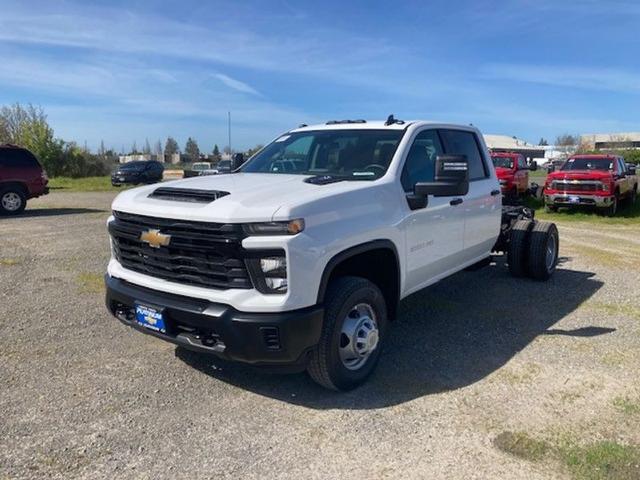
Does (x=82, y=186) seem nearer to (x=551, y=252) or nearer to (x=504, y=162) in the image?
(x=504, y=162)

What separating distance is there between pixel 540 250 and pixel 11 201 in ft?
44.6

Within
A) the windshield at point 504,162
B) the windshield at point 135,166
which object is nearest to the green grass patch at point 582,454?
the windshield at point 504,162

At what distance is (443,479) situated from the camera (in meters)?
2.96

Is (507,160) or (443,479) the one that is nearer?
(443,479)

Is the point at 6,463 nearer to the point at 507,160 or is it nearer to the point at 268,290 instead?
the point at 268,290

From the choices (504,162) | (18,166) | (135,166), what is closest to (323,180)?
(18,166)

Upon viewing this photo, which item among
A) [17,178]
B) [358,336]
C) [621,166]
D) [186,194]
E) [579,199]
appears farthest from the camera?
[621,166]

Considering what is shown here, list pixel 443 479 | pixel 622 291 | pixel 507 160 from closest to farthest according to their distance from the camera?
pixel 443 479 < pixel 622 291 < pixel 507 160

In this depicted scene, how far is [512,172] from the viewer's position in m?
18.1

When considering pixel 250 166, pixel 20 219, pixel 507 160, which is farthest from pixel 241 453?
pixel 507 160

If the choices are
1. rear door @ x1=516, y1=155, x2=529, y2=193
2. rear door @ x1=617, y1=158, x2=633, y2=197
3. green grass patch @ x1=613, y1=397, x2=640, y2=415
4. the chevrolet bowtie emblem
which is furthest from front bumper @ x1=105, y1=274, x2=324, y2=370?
rear door @ x1=516, y1=155, x2=529, y2=193

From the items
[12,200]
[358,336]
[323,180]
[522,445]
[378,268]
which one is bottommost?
[522,445]

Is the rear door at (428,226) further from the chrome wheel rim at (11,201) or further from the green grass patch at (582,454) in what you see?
the chrome wheel rim at (11,201)

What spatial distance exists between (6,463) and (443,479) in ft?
7.94
